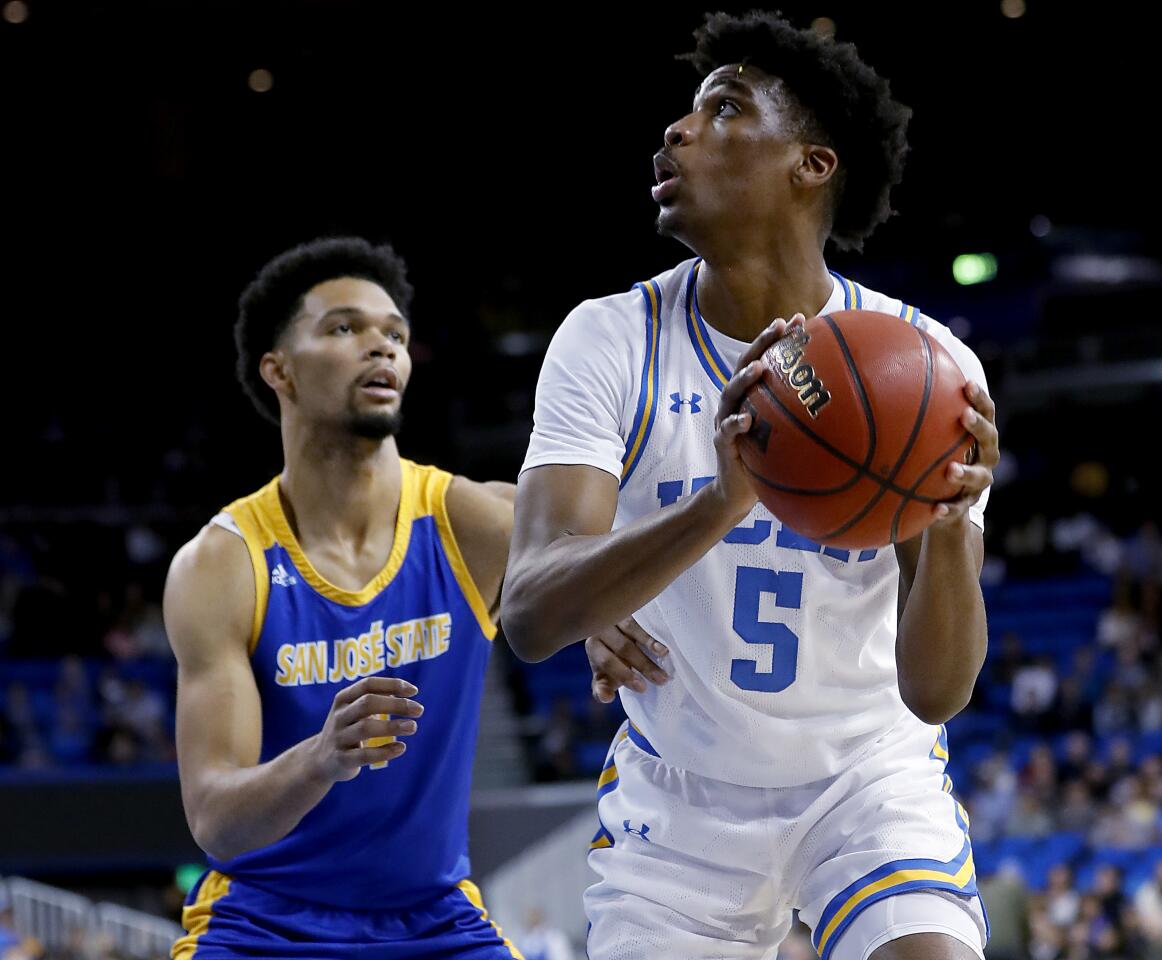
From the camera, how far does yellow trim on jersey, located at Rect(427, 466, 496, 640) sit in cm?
381

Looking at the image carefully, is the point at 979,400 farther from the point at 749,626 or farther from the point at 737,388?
the point at 749,626

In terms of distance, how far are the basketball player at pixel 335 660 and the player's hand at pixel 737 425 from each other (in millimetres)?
1117

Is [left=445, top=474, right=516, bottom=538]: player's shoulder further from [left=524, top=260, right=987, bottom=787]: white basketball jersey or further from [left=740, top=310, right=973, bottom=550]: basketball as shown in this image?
[left=740, top=310, right=973, bottom=550]: basketball

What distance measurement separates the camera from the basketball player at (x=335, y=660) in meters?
3.44

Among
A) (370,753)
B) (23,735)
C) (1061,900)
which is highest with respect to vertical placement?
(370,753)

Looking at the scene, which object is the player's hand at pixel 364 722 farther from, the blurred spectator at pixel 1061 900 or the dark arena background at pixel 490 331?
the blurred spectator at pixel 1061 900

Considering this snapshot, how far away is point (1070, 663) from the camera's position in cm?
1410

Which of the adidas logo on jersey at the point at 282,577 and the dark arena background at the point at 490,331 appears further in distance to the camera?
the dark arena background at the point at 490,331

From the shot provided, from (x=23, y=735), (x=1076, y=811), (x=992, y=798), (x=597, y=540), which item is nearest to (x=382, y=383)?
(x=597, y=540)

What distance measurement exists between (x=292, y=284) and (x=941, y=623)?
2.19 metres

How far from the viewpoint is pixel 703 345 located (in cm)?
308

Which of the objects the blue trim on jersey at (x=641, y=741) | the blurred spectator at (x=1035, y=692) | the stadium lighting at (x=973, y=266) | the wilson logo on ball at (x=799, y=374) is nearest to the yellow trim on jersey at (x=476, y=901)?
the blue trim on jersey at (x=641, y=741)

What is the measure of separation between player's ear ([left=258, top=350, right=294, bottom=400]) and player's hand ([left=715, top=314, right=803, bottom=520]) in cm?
195

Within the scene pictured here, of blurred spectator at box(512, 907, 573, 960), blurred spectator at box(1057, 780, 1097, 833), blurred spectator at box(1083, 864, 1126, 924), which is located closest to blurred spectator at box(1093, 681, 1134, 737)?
blurred spectator at box(1057, 780, 1097, 833)
